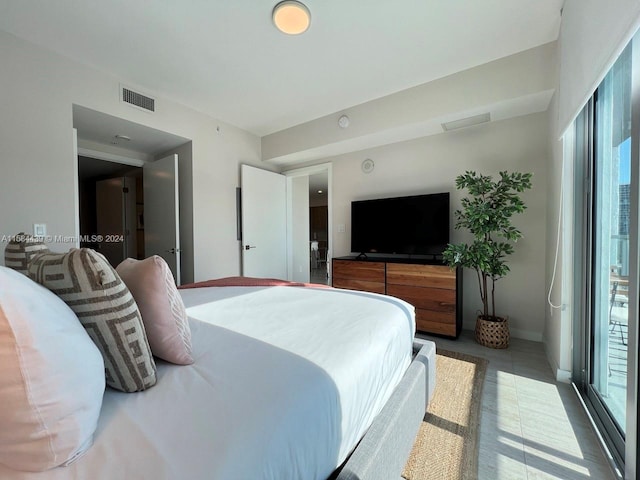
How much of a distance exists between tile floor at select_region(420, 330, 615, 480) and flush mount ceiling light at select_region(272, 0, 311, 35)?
2804 mm

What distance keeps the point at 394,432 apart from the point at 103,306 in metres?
1.07

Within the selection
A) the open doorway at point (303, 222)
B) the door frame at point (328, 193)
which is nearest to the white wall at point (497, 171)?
the door frame at point (328, 193)

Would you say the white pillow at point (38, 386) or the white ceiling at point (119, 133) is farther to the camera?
the white ceiling at point (119, 133)

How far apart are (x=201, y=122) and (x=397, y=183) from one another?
2562 mm

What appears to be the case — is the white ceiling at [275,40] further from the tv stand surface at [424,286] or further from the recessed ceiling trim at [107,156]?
the tv stand surface at [424,286]

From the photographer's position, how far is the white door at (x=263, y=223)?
3.83 meters

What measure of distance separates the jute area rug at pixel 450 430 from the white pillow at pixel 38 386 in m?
1.35

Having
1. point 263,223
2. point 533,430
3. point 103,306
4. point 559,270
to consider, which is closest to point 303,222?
point 263,223

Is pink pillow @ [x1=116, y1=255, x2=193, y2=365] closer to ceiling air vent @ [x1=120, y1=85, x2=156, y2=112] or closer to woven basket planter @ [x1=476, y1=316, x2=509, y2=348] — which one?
ceiling air vent @ [x1=120, y1=85, x2=156, y2=112]

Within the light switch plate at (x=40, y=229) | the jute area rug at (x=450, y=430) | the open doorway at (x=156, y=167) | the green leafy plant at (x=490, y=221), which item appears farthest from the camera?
the open doorway at (x=156, y=167)

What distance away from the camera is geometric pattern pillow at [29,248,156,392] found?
71cm

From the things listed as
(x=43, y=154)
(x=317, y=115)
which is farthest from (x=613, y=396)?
(x=43, y=154)

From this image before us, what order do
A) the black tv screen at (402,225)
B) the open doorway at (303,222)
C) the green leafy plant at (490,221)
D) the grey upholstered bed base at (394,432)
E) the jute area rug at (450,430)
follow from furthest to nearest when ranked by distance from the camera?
the open doorway at (303,222) → the black tv screen at (402,225) → the green leafy plant at (490,221) → the jute area rug at (450,430) → the grey upholstered bed base at (394,432)

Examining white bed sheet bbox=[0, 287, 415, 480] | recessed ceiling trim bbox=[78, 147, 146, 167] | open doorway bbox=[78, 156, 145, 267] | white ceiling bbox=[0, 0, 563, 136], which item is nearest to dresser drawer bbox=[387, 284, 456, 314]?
white bed sheet bbox=[0, 287, 415, 480]
